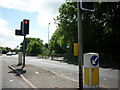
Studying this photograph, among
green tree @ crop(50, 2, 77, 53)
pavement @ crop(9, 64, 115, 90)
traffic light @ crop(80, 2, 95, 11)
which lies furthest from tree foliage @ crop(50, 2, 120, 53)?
traffic light @ crop(80, 2, 95, 11)

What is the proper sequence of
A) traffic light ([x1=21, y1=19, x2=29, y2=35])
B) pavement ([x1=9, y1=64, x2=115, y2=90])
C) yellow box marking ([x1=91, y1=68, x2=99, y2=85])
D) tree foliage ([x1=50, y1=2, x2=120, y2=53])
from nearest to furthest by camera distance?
1. yellow box marking ([x1=91, y1=68, x2=99, y2=85])
2. pavement ([x1=9, y1=64, x2=115, y2=90])
3. traffic light ([x1=21, y1=19, x2=29, y2=35])
4. tree foliage ([x1=50, y1=2, x2=120, y2=53])

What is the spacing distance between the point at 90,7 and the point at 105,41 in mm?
23202

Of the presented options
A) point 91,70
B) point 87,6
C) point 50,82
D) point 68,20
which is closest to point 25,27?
point 50,82

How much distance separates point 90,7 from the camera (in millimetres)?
7773

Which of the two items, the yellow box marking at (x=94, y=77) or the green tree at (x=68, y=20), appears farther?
the green tree at (x=68, y=20)

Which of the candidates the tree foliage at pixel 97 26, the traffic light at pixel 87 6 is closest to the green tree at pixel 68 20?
the tree foliage at pixel 97 26

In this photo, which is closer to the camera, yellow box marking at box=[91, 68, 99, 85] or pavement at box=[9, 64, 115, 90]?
yellow box marking at box=[91, 68, 99, 85]

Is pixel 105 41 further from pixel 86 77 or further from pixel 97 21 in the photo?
pixel 86 77

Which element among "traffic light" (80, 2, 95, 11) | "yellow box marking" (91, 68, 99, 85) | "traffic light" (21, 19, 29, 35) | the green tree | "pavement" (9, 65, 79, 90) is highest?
the green tree

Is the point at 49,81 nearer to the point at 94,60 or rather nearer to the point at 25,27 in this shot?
the point at 94,60

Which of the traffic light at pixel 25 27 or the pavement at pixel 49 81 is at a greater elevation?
the traffic light at pixel 25 27

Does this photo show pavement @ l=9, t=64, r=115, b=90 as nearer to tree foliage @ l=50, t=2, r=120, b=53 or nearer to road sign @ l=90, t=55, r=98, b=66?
road sign @ l=90, t=55, r=98, b=66

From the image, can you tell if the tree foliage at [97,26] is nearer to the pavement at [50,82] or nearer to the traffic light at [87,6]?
the pavement at [50,82]

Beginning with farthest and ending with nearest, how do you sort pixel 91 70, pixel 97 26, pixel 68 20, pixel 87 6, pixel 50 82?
pixel 68 20 < pixel 97 26 < pixel 50 82 < pixel 87 6 < pixel 91 70
